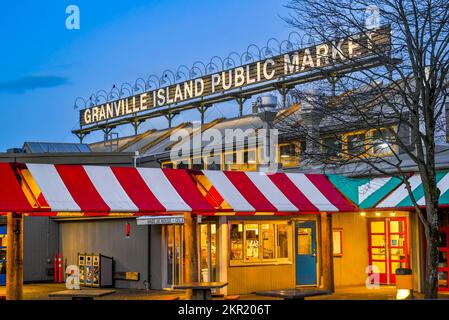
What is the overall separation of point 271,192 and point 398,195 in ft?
12.6

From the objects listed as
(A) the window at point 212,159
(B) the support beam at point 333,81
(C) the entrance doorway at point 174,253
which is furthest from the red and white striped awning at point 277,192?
(C) the entrance doorway at point 174,253

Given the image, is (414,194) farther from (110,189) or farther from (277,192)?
(110,189)

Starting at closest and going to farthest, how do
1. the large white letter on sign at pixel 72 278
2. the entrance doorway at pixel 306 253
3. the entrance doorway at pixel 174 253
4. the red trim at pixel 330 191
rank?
the red trim at pixel 330 191, the entrance doorway at pixel 306 253, the entrance doorway at pixel 174 253, the large white letter on sign at pixel 72 278

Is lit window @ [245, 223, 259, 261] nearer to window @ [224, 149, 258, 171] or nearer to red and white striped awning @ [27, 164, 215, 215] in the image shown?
window @ [224, 149, 258, 171]

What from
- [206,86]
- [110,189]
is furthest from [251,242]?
[206,86]

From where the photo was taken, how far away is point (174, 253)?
24.4 meters

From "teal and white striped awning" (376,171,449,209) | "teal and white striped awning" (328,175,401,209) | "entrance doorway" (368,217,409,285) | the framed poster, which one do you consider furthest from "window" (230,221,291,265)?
"teal and white striped awning" (376,171,449,209)

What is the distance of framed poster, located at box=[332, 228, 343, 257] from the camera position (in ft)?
79.4

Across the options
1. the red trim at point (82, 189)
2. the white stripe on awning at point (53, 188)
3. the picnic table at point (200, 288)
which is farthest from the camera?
the picnic table at point (200, 288)

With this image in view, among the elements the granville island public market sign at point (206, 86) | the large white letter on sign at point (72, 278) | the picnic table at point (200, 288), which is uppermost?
the granville island public market sign at point (206, 86)

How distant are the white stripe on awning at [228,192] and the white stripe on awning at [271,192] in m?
0.92

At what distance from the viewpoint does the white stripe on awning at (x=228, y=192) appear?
61.0ft

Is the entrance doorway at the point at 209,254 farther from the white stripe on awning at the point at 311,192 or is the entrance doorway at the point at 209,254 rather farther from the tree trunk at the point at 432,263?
the tree trunk at the point at 432,263
